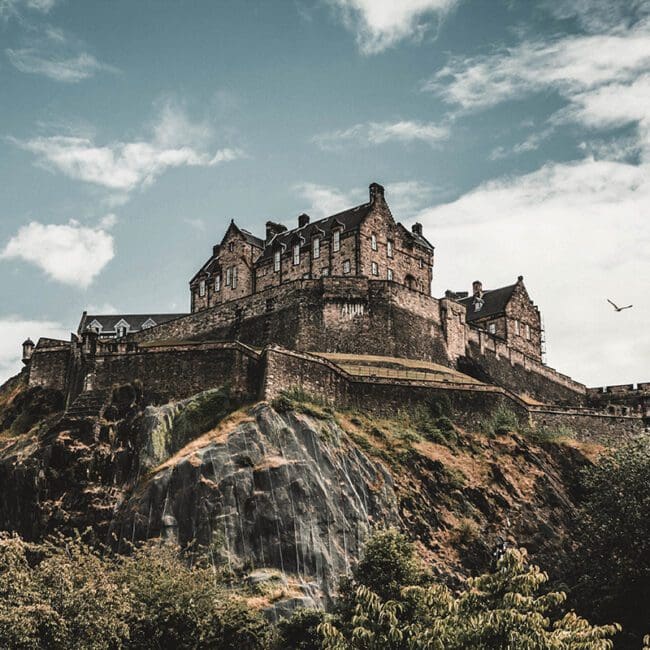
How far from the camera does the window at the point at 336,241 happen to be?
74.2 m

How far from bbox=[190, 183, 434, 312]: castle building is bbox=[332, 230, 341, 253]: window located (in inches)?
3.0

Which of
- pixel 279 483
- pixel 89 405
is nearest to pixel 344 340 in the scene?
pixel 89 405

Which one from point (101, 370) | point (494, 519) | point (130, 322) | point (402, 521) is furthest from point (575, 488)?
point (130, 322)

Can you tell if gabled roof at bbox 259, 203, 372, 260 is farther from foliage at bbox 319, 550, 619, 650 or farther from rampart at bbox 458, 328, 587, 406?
foliage at bbox 319, 550, 619, 650

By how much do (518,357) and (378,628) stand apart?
50998mm

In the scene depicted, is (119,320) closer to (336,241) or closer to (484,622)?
(336,241)

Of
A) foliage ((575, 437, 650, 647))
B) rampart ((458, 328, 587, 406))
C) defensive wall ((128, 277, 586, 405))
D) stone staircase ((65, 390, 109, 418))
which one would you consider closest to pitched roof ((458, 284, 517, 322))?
rampart ((458, 328, 587, 406))

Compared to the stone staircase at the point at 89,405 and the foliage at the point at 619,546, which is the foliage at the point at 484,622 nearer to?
the foliage at the point at 619,546

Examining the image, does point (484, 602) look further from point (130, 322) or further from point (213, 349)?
point (130, 322)

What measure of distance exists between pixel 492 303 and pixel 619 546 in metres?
43.0

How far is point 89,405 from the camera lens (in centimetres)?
5303

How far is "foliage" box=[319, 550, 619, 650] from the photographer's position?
85.4 feet

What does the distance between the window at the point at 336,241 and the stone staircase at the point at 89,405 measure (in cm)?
2566

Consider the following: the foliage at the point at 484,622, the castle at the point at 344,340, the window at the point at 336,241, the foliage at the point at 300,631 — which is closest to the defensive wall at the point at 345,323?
the castle at the point at 344,340
